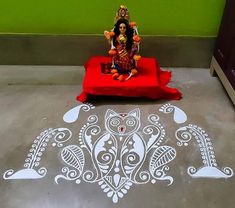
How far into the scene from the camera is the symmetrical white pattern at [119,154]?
42.8 inches

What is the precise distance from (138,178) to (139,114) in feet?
1.30

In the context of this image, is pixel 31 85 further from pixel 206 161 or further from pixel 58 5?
pixel 206 161

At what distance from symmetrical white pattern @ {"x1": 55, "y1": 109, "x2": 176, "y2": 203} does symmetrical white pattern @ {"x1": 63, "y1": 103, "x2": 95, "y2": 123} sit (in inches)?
2.9

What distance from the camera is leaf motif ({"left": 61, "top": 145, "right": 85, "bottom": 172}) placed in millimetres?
1147

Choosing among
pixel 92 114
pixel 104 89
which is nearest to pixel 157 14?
pixel 104 89

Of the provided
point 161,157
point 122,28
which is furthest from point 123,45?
point 161,157

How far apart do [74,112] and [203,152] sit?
652mm

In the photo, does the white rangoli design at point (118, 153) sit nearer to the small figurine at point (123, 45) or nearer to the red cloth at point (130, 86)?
the red cloth at point (130, 86)

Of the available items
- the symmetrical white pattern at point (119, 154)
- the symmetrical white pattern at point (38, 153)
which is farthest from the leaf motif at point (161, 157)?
the symmetrical white pattern at point (38, 153)

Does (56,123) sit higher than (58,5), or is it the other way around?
(58,5)

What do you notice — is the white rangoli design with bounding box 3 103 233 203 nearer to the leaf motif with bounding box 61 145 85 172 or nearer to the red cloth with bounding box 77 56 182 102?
the leaf motif with bounding box 61 145 85 172

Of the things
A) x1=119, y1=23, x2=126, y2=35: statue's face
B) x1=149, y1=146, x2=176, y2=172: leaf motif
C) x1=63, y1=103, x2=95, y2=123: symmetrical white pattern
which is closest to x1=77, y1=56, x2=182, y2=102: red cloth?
x1=63, y1=103, x2=95, y2=123: symmetrical white pattern

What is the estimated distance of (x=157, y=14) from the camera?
1630 mm

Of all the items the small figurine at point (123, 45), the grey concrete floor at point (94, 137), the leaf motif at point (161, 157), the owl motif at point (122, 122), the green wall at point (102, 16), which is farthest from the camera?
the green wall at point (102, 16)
